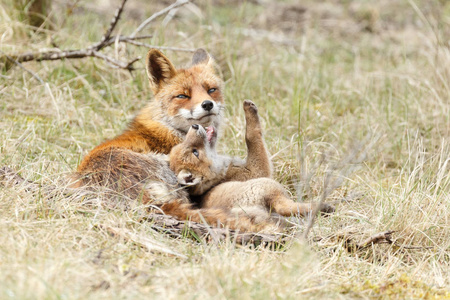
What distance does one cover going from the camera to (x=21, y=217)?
148 inches

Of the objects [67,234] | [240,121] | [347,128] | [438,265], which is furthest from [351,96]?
[67,234]

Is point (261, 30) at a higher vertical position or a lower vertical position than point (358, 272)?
higher

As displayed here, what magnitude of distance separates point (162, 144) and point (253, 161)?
932mm

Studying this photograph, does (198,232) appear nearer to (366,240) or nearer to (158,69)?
(366,240)

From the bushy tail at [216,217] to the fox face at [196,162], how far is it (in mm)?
489

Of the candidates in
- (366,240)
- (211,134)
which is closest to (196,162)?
(211,134)

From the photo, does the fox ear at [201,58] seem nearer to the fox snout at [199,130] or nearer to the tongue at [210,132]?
the tongue at [210,132]

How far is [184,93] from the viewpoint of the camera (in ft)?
17.4

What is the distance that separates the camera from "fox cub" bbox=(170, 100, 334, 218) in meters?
4.43

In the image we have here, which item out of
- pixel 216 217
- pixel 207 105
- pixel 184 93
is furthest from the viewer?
pixel 184 93

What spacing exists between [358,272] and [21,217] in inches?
97.6

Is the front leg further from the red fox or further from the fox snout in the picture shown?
the fox snout

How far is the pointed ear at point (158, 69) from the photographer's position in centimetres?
543

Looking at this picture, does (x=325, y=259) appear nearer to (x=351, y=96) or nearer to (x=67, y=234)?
(x=67, y=234)
